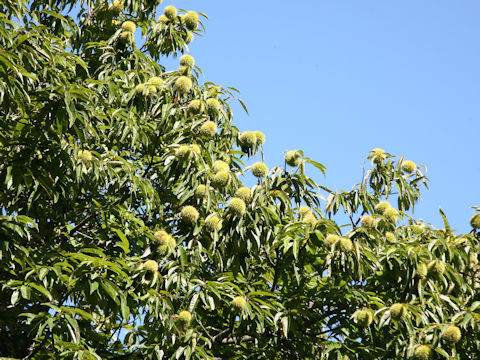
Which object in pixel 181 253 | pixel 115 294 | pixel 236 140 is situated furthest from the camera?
pixel 236 140

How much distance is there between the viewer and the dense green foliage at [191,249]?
3338 mm

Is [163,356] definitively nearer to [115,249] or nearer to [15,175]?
[115,249]

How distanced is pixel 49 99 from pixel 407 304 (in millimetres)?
2208

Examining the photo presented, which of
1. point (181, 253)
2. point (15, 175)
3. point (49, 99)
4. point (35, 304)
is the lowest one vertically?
point (35, 304)

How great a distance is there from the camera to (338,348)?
11.8ft

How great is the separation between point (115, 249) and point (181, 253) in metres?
0.78

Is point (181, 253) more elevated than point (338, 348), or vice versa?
point (181, 253)

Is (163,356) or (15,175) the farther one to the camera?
(163,356)

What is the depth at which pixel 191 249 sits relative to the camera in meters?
3.76

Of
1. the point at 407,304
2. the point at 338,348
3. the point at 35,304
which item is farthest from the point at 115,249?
the point at 407,304

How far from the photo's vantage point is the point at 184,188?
3.73 m

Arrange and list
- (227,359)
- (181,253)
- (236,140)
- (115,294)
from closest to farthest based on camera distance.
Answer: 1. (115,294)
2. (181,253)
3. (227,359)
4. (236,140)

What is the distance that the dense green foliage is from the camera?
3338 millimetres

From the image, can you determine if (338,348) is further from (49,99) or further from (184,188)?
(49,99)
